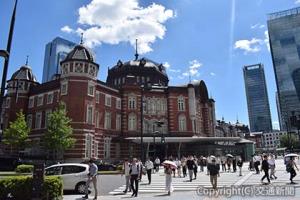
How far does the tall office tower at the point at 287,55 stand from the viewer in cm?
10950

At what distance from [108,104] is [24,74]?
14.2 m

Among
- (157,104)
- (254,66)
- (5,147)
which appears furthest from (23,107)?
(254,66)

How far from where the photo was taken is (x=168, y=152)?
4794 centimetres

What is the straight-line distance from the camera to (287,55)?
11394cm

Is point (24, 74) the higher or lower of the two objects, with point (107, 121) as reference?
higher

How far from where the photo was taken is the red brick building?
39.0 meters

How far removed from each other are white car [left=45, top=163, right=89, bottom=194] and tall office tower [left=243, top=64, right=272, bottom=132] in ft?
569

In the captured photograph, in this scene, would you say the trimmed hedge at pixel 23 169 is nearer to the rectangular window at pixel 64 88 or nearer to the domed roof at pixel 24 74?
the rectangular window at pixel 64 88

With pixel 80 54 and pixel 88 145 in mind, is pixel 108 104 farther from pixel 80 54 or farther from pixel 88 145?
pixel 80 54

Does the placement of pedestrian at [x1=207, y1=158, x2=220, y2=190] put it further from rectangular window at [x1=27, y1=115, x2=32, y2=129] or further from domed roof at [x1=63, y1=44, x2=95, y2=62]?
rectangular window at [x1=27, y1=115, x2=32, y2=129]

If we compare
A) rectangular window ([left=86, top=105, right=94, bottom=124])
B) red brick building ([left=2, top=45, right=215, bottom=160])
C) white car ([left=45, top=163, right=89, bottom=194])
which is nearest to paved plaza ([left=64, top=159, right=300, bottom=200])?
white car ([left=45, top=163, right=89, bottom=194])

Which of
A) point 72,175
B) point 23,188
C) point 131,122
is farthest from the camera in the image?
point 131,122

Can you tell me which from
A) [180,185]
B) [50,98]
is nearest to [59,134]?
[50,98]

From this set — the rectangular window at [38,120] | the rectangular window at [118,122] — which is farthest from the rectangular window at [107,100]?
the rectangular window at [38,120]
